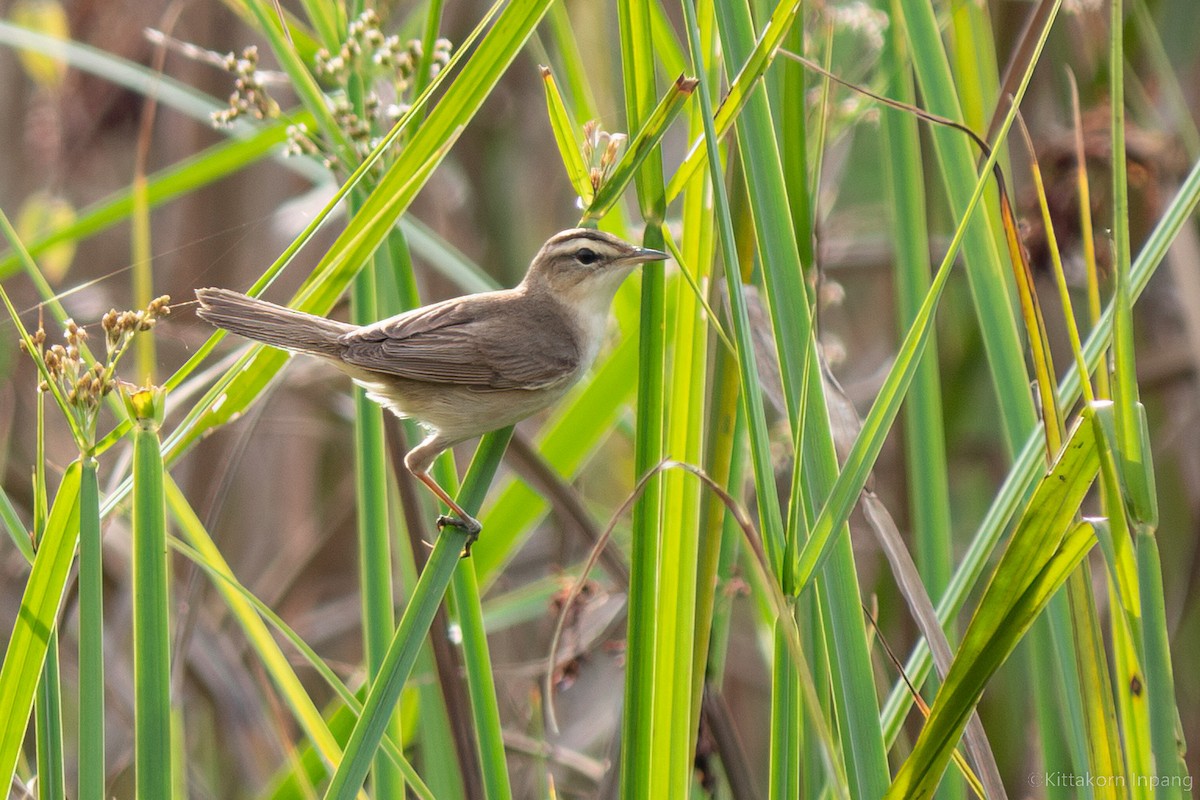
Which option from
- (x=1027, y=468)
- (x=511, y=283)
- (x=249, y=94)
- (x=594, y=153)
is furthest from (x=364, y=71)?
(x=511, y=283)

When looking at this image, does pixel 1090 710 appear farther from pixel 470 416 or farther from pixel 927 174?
pixel 927 174

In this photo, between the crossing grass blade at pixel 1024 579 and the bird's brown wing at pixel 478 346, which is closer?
the crossing grass blade at pixel 1024 579

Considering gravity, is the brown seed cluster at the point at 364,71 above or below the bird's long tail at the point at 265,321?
above

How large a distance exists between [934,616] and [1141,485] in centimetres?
45

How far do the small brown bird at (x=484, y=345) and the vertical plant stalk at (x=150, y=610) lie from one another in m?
0.66

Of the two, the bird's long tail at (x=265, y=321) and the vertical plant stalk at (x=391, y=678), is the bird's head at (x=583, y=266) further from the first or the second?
the vertical plant stalk at (x=391, y=678)

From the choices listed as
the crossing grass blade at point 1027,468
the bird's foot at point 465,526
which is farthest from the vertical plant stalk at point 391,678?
the crossing grass blade at point 1027,468

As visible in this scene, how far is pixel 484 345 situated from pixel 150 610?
1.12 metres

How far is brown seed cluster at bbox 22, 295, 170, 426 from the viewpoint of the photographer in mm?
1266

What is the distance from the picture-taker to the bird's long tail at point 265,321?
1.82 metres

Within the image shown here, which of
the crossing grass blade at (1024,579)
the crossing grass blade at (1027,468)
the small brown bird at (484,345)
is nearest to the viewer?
the crossing grass blade at (1024,579)

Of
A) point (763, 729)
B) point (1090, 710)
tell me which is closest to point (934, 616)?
point (1090, 710)

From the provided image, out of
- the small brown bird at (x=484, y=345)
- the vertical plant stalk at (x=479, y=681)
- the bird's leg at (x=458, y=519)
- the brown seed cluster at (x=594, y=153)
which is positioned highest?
the brown seed cluster at (x=594, y=153)

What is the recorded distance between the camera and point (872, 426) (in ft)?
4.40
